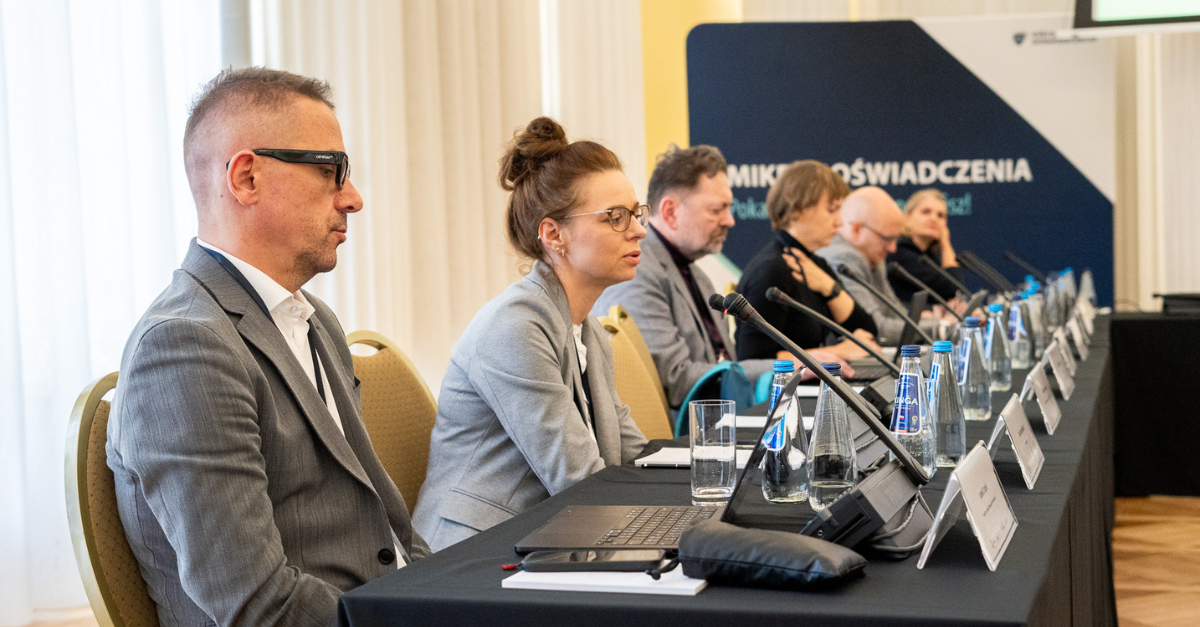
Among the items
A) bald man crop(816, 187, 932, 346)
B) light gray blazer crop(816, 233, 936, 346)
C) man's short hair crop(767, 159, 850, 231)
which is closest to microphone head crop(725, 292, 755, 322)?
man's short hair crop(767, 159, 850, 231)

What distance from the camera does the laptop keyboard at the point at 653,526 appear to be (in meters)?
1.11

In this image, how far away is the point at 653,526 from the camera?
119 centimetres

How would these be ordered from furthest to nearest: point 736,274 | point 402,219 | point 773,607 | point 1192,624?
point 736,274
point 402,219
point 1192,624
point 773,607

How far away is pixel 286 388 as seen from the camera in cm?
129

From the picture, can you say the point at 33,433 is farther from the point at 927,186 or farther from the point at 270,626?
the point at 927,186

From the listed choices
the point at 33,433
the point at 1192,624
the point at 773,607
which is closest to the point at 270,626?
the point at 773,607

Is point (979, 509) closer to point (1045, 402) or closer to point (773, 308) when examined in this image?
point (1045, 402)

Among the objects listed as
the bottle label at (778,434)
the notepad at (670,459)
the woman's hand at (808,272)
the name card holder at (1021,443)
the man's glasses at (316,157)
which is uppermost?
the man's glasses at (316,157)

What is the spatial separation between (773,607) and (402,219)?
2.98m

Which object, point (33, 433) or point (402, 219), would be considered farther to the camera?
point (402, 219)

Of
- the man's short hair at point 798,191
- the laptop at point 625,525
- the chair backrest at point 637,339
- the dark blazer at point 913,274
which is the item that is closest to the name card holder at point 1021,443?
the laptop at point 625,525

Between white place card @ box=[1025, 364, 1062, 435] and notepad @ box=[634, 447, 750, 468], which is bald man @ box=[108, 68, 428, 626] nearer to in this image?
notepad @ box=[634, 447, 750, 468]

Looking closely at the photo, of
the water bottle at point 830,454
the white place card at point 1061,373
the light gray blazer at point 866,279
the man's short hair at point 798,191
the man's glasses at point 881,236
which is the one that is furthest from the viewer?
the man's glasses at point 881,236

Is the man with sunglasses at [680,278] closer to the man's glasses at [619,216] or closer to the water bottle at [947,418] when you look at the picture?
the man's glasses at [619,216]
